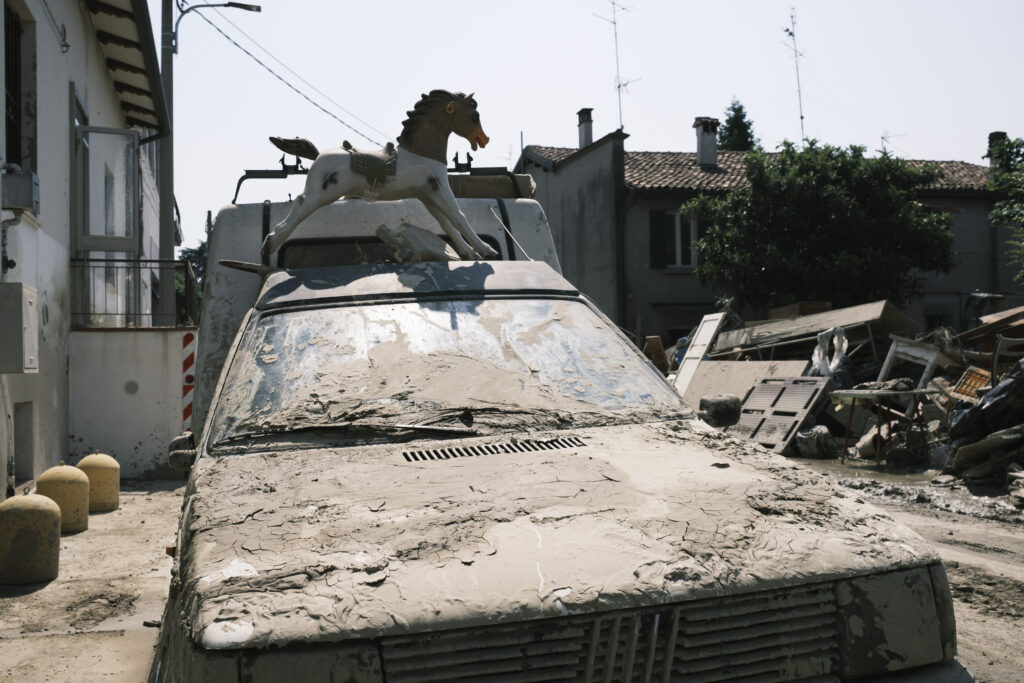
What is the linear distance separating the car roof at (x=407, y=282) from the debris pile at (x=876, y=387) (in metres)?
6.91

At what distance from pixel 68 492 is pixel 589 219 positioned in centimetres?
2092

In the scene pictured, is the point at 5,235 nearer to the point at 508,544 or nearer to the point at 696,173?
the point at 508,544

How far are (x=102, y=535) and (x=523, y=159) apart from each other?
84.6 feet

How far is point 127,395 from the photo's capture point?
41.0 feet

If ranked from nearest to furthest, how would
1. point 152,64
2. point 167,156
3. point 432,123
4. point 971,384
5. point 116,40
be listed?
point 432,123 → point 971,384 → point 116,40 → point 152,64 → point 167,156

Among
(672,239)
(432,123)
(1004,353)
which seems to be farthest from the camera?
(672,239)

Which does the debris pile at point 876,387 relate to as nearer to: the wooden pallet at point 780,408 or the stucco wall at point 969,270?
the wooden pallet at point 780,408

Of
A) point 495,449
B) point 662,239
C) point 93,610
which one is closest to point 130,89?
point 93,610

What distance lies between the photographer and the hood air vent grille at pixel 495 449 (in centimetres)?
308

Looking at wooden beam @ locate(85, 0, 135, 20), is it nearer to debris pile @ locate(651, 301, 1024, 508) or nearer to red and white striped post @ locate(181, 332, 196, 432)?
red and white striped post @ locate(181, 332, 196, 432)

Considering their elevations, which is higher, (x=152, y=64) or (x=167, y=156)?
(x=152, y=64)

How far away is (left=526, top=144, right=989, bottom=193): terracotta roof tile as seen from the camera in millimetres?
26266

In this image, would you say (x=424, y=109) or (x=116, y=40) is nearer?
(x=424, y=109)

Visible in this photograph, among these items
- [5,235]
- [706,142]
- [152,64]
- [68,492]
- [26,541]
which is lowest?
[26,541]
